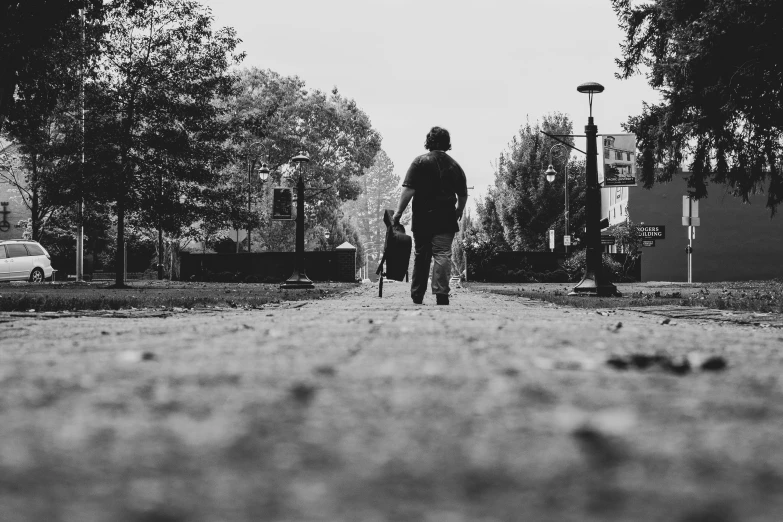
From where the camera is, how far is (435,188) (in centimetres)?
960

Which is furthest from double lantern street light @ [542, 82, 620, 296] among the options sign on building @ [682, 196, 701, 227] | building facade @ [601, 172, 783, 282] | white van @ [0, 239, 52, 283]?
building facade @ [601, 172, 783, 282]

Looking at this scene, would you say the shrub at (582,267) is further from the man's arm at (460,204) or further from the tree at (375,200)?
the tree at (375,200)

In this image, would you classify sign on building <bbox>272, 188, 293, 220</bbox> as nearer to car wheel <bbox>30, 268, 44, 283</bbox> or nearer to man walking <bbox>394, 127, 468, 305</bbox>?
man walking <bbox>394, 127, 468, 305</bbox>

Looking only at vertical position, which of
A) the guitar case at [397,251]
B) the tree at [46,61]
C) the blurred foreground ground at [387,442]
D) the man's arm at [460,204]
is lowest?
the blurred foreground ground at [387,442]

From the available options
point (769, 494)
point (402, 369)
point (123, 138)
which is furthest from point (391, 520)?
point (123, 138)

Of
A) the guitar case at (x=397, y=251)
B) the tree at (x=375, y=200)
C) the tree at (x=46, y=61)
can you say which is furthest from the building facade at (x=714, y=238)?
the tree at (x=375, y=200)

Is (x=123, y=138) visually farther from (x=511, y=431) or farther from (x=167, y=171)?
(x=511, y=431)

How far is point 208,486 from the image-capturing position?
0.85 m

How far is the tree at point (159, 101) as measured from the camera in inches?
956

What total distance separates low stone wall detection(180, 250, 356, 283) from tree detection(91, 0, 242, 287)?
13982 mm

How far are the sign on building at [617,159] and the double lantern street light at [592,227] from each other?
0.44m

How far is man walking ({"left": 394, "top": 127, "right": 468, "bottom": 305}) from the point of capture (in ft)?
31.3

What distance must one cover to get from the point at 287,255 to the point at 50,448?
39880mm

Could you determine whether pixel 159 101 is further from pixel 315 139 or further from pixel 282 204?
pixel 315 139
